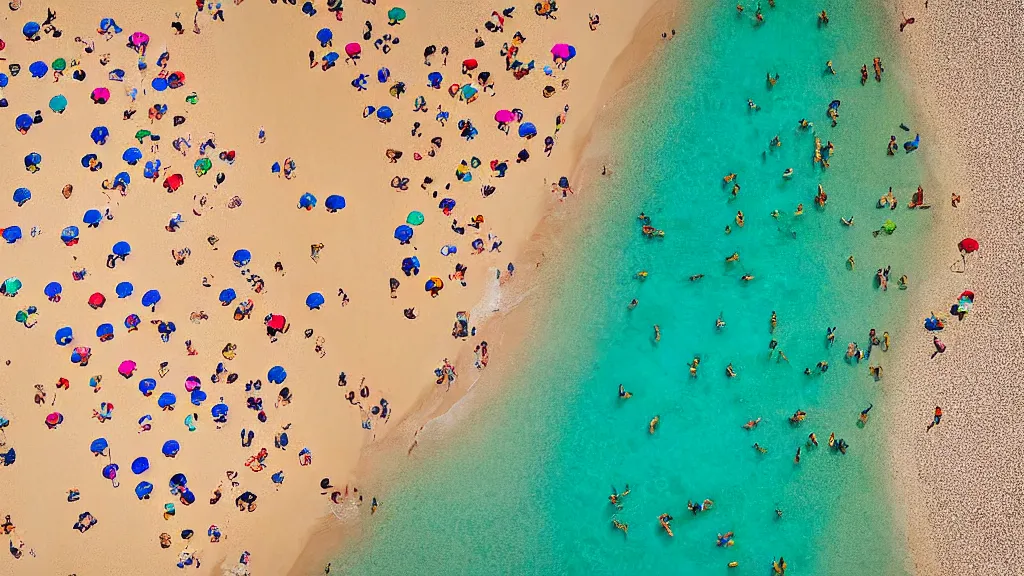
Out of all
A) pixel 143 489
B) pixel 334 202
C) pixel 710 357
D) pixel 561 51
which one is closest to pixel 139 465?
pixel 143 489

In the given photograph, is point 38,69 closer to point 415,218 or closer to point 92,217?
point 92,217

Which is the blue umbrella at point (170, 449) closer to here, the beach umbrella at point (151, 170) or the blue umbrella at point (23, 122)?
the beach umbrella at point (151, 170)

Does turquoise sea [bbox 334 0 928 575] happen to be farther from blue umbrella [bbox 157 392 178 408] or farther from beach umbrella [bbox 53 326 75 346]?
beach umbrella [bbox 53 326 75 346]

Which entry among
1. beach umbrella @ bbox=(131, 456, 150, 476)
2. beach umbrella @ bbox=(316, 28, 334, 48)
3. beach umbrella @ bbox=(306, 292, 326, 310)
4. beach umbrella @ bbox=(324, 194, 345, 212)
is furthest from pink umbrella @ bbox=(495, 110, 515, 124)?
beach umbrella @ bbox=(131, 456, 150, 476)

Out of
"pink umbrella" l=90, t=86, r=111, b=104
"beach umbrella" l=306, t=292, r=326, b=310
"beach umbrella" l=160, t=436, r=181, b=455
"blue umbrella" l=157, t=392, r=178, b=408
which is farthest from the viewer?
"pink umbrella" l=90, t=86, r=111, b=104

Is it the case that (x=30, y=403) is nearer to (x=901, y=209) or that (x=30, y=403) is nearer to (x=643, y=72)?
(x=643, y=72)
